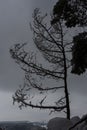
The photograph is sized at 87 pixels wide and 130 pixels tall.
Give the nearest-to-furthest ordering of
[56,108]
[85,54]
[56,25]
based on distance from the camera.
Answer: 1. [85,54]
2. [56,108]
3. [56,25]

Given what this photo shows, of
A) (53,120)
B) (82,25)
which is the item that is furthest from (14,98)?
(82,25)

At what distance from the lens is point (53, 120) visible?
987 inches

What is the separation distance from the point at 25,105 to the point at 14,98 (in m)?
1.00

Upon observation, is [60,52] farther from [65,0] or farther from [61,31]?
[65,0]

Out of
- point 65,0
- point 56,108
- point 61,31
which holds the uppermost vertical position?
point 65,0

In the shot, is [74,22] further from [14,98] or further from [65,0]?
[14,98]

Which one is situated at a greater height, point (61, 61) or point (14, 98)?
point (61, 61)

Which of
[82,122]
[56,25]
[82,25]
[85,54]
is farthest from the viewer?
[56,25]

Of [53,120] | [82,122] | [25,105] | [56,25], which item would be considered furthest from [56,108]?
[82,122]

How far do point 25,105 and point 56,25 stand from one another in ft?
20.1

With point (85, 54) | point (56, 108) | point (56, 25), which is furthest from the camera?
point (56, 25)

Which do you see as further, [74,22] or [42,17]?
[42,17]

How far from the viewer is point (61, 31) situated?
103 feet

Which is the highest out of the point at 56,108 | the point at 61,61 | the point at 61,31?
the point at 61,31
